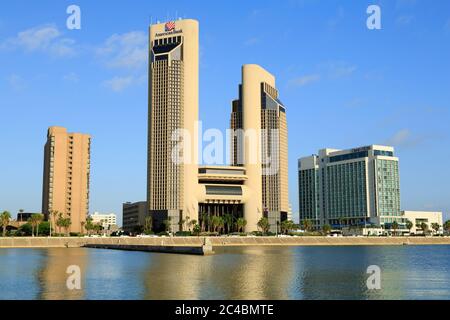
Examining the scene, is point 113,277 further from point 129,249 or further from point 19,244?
point 19,244

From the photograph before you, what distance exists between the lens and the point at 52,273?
7656 centimetres

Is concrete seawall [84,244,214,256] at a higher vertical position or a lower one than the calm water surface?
lower

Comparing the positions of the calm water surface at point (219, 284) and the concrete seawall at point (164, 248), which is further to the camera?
the concrete seawall at point (164, 248)

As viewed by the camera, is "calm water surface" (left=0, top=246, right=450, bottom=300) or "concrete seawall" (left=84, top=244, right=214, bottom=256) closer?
"calm water surface" (left=0, top=246, right=450, bottom=300)

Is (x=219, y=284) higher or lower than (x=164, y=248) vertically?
higher

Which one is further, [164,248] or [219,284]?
[164,248]

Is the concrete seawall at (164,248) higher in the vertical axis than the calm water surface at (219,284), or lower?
lower
